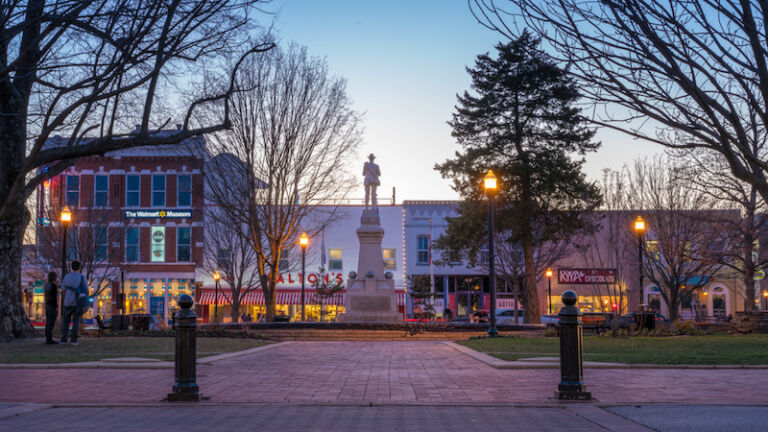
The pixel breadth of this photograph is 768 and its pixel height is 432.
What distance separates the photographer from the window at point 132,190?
4862cm

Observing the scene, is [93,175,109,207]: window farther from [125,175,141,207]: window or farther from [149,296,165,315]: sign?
[149,296,165,315]: sign

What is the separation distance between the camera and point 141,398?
772 cm

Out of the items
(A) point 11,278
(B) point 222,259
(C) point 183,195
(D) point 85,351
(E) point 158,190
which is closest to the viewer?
(D) point 85,351

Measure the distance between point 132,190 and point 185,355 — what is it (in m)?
43.5

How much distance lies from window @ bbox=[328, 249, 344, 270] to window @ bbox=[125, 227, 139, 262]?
1257cm

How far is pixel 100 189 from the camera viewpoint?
48.7 meters

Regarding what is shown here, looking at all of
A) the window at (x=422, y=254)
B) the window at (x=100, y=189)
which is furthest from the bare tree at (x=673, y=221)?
the window at (x=100, y=189)

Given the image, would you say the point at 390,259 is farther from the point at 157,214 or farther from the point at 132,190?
the point at 132,190

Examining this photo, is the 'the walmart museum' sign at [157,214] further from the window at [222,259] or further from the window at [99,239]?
the window at [222,259]

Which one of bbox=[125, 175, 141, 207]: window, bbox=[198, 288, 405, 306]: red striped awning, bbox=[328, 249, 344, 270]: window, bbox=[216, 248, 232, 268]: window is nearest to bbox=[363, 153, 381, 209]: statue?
bbox=[216, 248, 232, 268]: window

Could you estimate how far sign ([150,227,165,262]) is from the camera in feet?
159

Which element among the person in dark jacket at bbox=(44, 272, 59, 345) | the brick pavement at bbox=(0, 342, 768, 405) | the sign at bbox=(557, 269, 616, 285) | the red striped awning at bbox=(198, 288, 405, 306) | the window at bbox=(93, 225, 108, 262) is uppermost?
Result: the window at bbox=(93, 225, 108, 262)

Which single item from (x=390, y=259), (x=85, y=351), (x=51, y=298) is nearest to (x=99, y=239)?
(x=390, y=259)

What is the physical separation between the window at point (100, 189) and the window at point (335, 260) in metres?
15.0
